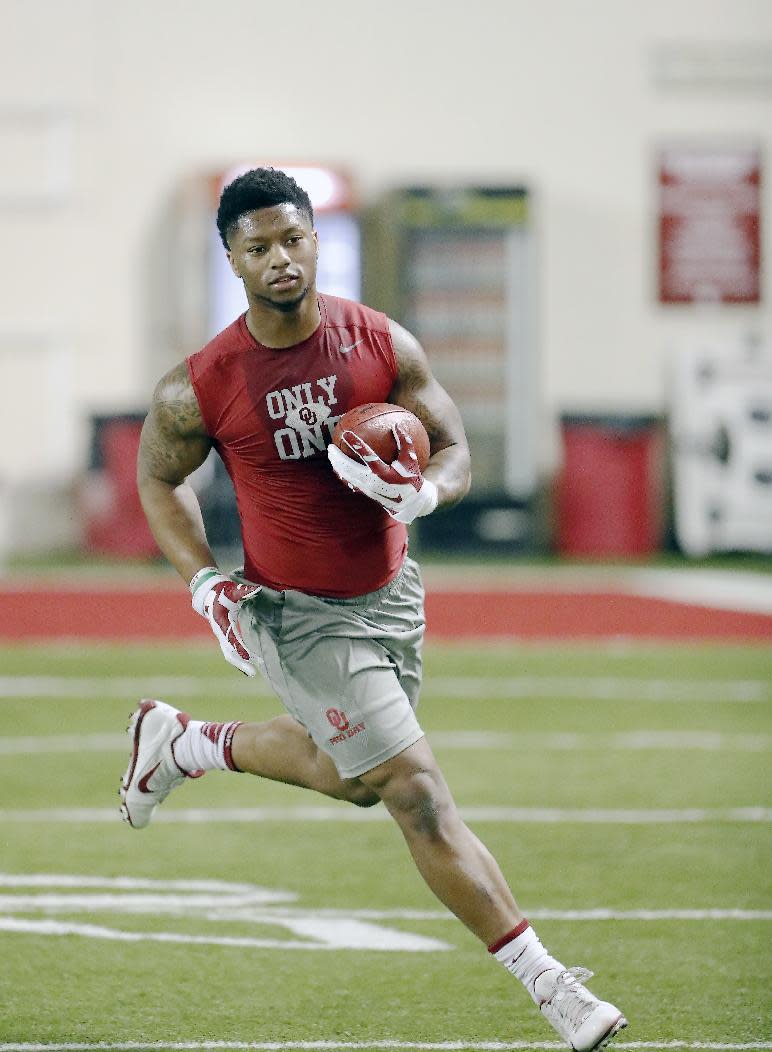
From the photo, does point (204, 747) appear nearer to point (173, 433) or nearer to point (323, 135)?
point (173, 433)

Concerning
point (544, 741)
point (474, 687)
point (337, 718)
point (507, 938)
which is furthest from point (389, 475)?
point (474, 687)

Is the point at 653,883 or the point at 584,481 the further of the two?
the point at 584,481

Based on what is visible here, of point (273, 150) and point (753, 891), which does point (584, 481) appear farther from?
point (753, 891)

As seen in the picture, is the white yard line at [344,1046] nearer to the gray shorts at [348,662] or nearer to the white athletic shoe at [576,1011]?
the white athletic shoe at [576,1011]

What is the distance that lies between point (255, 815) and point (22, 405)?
11.7 meters

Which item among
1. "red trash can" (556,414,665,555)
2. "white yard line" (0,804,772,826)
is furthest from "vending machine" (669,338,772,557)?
"white yard line" (0,804,772,826)

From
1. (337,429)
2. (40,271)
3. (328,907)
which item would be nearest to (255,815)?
(328,907)

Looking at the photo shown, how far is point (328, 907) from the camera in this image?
5.55m

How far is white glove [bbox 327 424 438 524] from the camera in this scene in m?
4.21

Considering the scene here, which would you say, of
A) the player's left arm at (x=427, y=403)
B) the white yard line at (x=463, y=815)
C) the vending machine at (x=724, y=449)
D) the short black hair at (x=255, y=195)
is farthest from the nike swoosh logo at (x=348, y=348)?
the vending machine at (x=724, y=449)

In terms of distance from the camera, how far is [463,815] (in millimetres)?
6836

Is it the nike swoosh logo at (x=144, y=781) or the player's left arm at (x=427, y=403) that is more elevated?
the player's left arm at (x=427, y=403)

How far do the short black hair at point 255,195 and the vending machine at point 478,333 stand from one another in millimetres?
12709

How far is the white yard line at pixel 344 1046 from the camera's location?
4.16 metres
